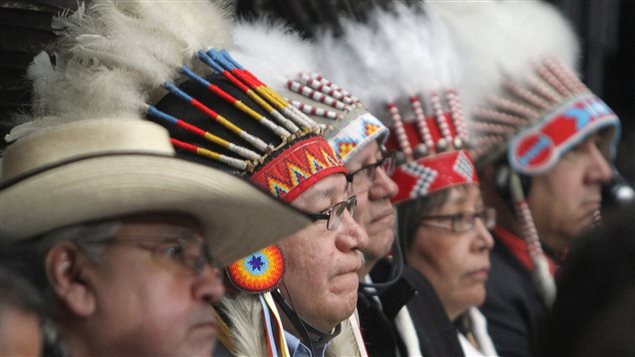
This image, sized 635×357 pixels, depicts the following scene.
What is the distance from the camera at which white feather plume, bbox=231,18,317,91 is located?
4.27 meters

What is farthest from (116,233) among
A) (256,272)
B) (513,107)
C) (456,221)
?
(513,107)

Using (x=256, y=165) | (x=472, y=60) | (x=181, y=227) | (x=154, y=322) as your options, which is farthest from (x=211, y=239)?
(x=472, y=60)

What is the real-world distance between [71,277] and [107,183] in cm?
22

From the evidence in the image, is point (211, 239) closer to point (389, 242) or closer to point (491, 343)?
point (389, 242)

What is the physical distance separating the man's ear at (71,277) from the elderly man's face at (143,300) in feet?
0.04

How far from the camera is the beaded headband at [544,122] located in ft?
20.1

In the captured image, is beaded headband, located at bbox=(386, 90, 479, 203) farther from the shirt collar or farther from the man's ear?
the man's ear

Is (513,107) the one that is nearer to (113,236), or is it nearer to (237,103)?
(237,103)

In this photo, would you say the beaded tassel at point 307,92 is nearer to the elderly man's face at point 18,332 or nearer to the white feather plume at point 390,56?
the white feather plume at point 390,56

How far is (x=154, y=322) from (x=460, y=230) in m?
2.76

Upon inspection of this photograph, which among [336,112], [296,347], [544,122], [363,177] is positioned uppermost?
[336,112]

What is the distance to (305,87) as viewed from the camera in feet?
14.2

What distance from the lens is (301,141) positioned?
3824mm

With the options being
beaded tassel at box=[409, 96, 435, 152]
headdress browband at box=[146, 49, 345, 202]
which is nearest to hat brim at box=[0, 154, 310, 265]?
headdress browband at box=[146, 49, 345, 202]
